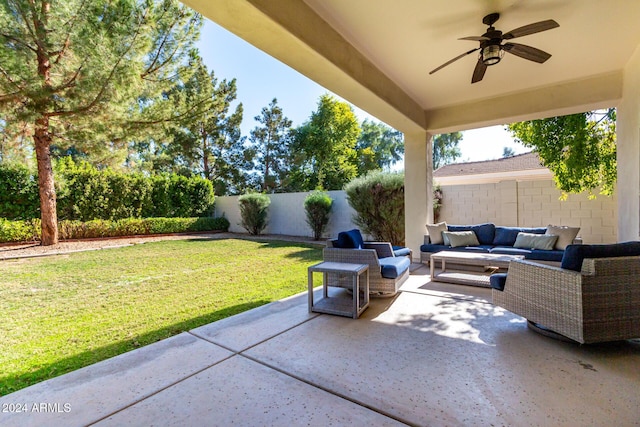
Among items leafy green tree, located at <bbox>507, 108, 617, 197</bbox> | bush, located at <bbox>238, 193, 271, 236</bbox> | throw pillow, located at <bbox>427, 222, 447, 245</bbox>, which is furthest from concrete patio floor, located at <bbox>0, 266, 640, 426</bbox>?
bush, located at <bbox>238, 193, 271, 236</bbox>

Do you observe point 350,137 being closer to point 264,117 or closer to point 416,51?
point 264,117

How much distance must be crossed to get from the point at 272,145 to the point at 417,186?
16068mm

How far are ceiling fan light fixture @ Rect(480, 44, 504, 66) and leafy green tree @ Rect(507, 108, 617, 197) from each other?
4.10 m

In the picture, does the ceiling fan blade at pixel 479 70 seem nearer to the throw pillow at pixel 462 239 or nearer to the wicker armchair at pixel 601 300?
the wicker armchair at pixel 601 300

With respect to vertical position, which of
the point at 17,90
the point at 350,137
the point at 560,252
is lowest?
the point at 560,252

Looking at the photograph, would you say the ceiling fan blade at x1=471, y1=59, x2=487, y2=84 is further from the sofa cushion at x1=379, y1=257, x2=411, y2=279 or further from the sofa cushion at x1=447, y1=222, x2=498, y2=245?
the sofa cushion at x1=447, y1=222, x2=498, y2=245

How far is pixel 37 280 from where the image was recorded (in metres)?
5.07

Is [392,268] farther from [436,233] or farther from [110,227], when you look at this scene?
[110,227]

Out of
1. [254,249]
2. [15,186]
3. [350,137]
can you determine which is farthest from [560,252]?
[350,137]

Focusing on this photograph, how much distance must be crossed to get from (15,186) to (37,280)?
256 inches

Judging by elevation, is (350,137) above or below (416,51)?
above

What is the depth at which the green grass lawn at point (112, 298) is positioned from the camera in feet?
8.68

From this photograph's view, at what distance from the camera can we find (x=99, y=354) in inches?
102

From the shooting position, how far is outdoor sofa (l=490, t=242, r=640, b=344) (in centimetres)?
237
